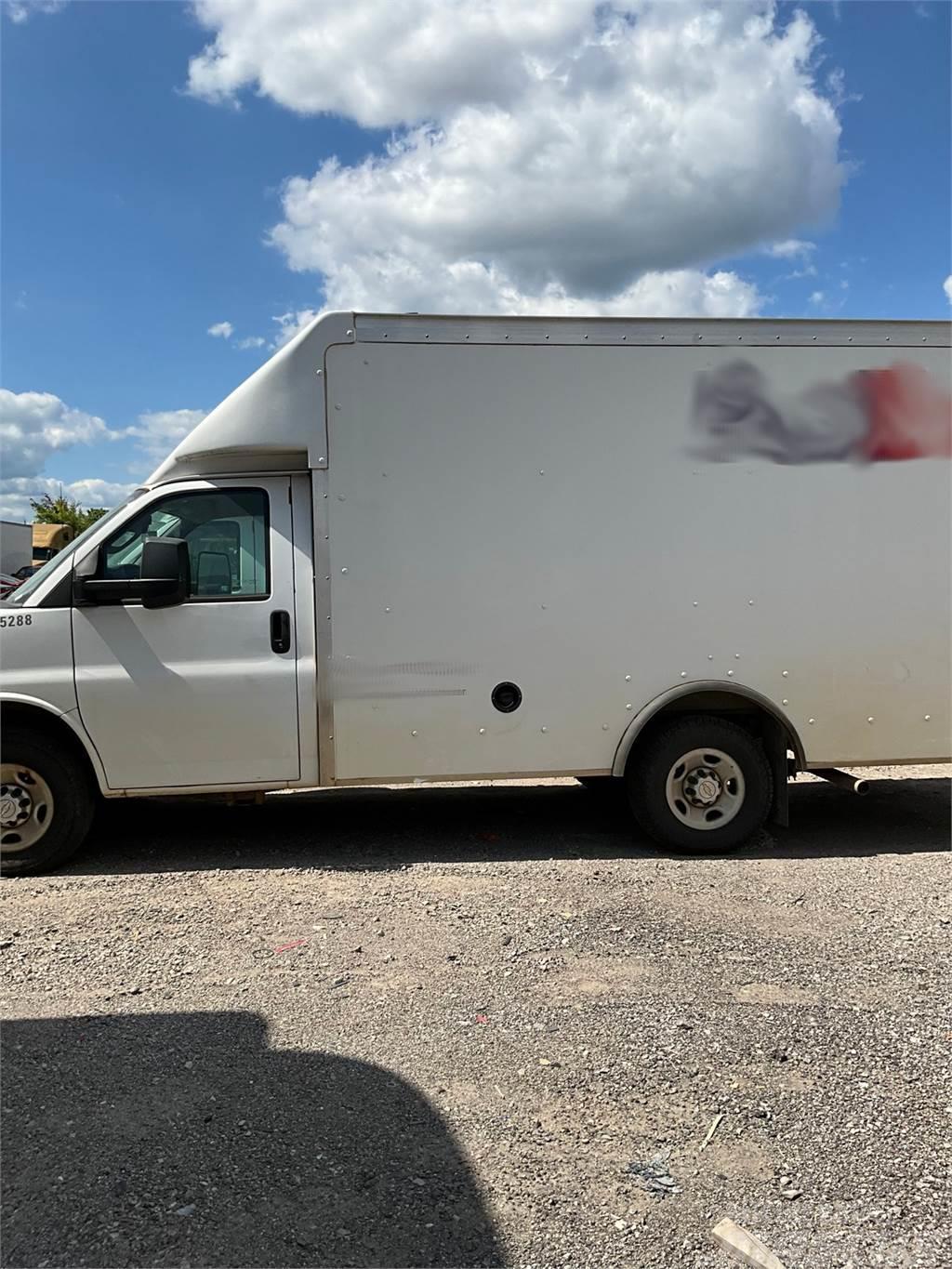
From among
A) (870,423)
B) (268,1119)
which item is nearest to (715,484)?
(870,423)

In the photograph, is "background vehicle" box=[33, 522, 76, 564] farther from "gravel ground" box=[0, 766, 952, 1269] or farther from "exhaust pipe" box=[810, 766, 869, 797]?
"exhaust pipe" box=[810, 766, 869, 797]

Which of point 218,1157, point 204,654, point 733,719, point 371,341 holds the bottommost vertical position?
point 218,1157

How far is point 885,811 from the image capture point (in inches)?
253

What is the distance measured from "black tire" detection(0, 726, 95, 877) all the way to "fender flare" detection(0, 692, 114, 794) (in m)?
A: 0.11

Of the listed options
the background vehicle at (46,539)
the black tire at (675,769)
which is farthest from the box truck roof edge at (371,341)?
the background vehicle at (46,539)

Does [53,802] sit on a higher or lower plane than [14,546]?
lower

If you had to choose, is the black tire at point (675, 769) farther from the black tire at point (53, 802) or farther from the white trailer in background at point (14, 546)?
the white trailer in background at point (14, 546)

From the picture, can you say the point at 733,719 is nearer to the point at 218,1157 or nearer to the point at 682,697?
the point at 682,697

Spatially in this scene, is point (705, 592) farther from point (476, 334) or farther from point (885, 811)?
point (885, 811)

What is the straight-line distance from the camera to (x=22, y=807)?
495 centimetres

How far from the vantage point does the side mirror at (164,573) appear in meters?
4.86

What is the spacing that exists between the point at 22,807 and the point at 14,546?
3195 cm

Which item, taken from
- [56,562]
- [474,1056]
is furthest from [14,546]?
[474,1056]

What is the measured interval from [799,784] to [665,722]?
266 cm
